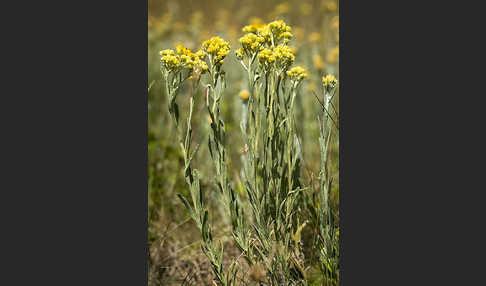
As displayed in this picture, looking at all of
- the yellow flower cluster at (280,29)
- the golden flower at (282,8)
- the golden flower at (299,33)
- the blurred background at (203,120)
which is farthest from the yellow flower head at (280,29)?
the golden flower at (299,33)

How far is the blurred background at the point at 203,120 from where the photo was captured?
9.19ft

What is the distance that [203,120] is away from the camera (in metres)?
3.61

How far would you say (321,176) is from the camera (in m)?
2.47

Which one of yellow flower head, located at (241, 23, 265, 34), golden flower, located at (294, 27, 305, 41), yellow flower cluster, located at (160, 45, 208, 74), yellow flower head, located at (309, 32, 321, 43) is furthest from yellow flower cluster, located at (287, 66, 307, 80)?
yellow flower head, located at (309, 32, 321, 43)

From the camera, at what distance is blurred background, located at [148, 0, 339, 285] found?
2801 millimetres

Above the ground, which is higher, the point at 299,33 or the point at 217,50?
the point at 299,33

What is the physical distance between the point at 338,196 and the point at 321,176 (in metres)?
0.26

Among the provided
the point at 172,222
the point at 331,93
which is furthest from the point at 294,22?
the point at 172,222

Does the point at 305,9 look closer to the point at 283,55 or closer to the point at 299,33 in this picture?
the point at 299,33

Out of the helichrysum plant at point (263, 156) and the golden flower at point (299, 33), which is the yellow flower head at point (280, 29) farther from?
the golden flower at point (299, 33)

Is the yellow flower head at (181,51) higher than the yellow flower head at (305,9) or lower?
lower

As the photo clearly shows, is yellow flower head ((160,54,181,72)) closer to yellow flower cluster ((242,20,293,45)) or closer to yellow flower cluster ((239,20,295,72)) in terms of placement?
yellow flower cluster ((239,20,295,72))

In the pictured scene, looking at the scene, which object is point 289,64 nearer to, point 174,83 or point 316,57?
point 174,83

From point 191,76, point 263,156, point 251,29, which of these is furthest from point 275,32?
point 263,156
